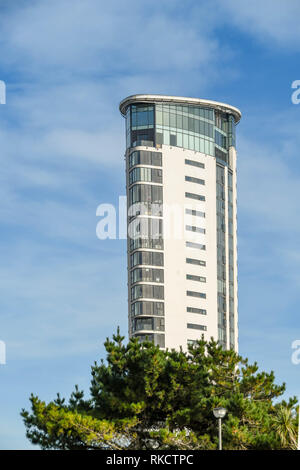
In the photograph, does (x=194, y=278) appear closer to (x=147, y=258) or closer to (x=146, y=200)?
(x=147, y=258)

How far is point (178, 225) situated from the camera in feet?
443

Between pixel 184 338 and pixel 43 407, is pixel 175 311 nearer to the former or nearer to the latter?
pixel 184 338


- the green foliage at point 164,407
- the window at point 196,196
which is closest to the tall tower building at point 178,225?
the window at point 196,196

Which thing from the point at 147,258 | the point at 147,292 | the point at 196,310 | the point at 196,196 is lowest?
the point at 196,310

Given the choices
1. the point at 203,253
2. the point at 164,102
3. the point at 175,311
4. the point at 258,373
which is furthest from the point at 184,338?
the point at 258,373

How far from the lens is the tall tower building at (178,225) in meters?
131

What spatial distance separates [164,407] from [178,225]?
86.8 meters

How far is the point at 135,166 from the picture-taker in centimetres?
13462

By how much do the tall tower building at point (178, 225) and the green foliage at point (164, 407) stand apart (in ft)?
253

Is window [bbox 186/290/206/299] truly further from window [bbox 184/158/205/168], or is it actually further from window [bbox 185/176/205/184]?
window [bbox 184/158/205/168]

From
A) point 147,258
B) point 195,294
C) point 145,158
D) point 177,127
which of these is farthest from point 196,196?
point 195,294

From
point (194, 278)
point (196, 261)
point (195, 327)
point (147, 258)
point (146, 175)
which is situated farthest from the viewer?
point (196, 261)

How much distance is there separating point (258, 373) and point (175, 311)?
81.1 meters

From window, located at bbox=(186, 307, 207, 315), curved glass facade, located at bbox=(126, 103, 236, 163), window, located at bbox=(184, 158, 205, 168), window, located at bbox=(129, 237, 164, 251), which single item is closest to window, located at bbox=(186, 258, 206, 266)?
window, located at bbox=(129, 237, 164, 251)
